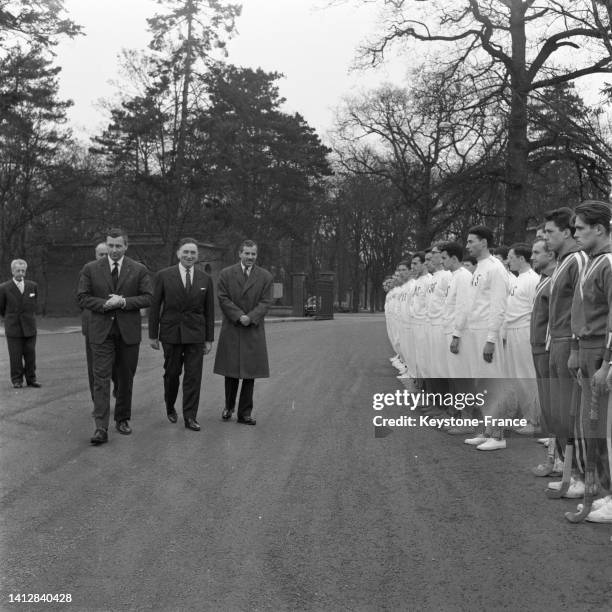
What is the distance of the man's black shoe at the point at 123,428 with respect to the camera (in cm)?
784

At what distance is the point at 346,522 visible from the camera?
4.86 meters

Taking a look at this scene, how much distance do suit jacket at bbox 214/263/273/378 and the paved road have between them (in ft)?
2.07

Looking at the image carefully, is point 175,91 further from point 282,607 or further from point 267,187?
point 282,607

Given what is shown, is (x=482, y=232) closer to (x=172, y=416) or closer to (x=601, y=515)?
(x=601, y=515)

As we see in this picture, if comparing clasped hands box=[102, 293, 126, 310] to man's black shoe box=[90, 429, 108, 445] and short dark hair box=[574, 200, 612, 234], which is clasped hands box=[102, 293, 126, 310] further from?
short dark hair box=[574, 200, 612, 234]

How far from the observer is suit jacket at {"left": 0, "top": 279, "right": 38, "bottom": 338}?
11.9m

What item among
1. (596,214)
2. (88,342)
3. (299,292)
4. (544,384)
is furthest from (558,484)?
(299,292)

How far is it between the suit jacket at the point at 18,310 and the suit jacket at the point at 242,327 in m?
4.32

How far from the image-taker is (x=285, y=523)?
4836 mm

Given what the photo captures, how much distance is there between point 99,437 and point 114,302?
51.0 inches

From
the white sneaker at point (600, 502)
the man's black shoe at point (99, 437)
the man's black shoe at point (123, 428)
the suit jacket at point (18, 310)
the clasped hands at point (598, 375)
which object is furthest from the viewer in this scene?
the suit jacket at point (18, 310)

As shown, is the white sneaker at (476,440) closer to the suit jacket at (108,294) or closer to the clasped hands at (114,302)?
the suit jacket at (108,294)

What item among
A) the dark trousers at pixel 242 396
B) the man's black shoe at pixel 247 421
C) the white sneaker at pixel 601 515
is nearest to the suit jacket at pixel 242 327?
the dark trousers at pixel 242 396

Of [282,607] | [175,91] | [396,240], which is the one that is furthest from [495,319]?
[396,240]
